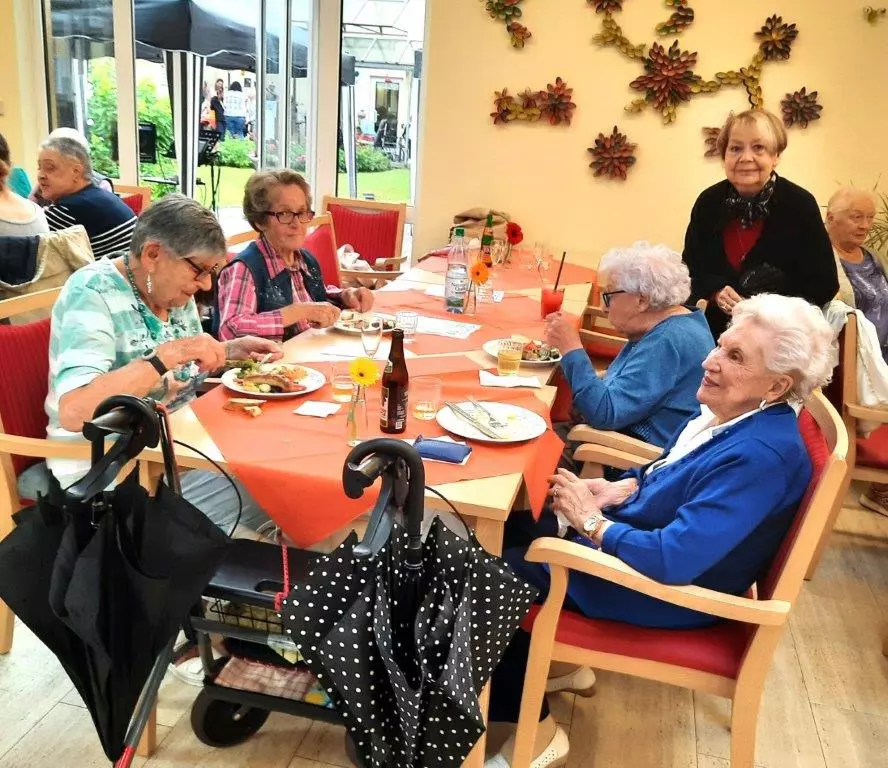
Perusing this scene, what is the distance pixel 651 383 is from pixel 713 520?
79cm

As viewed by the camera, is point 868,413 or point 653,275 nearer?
point 653,275

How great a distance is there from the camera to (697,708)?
82.7 inches

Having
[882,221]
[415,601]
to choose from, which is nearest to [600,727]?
[415,601]

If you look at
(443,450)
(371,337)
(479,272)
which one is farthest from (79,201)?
(443,450)

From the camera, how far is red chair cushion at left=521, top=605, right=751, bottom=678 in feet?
5.05

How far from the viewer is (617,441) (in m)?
2.14

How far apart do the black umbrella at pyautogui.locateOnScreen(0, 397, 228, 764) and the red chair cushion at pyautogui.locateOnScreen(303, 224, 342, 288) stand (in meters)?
2.75

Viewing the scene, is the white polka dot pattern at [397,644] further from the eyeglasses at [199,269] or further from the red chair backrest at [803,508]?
the eyeglasses at [199,269]

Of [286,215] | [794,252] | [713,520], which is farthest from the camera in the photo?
[794,252]

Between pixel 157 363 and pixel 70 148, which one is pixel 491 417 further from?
pixel 70 148

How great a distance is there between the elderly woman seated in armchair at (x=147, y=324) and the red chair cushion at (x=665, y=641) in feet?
2.58

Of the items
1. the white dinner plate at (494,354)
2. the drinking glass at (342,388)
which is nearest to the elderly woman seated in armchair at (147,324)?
the drinking glass at (342,388)

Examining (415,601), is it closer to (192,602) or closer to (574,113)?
(192,602)

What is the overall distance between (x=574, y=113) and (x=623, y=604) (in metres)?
3.72
